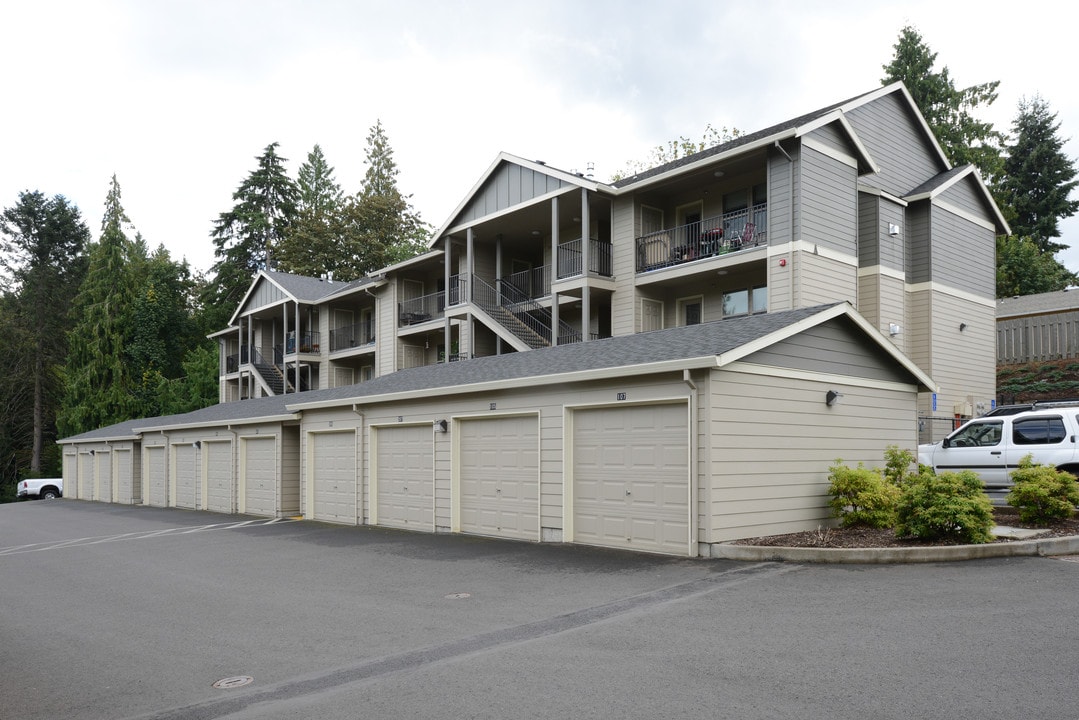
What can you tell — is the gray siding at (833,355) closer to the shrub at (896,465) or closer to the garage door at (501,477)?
the shrub at (896,465)

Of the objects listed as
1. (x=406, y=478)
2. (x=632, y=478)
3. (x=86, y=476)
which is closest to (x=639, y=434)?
(x=632, y=478)

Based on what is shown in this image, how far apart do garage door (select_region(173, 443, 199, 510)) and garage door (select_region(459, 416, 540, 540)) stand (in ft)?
48.8

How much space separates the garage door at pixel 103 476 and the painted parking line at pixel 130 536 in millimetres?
16060

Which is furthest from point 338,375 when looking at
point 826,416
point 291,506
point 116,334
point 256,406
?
point 826,416

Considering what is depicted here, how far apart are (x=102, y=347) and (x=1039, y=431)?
5159 centimetres

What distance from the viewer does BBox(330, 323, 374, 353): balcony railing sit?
1459 inches

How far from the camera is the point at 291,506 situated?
72.1 ft

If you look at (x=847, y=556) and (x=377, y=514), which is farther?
(x=377, y=514)

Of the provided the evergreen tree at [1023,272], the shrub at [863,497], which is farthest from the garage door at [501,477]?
the evergreen tree at [1023,272]

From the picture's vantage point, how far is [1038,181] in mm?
45062

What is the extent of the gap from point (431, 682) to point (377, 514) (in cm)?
1234

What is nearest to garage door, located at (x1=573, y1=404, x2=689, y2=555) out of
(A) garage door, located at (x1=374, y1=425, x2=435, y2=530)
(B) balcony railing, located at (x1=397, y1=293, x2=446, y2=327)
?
(A) garage door, located at (x1=374, y1=425, x2=435, y2=530)

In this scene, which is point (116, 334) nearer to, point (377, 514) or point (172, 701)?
point (377, 514)

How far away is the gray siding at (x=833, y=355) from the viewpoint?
40.3 ft
